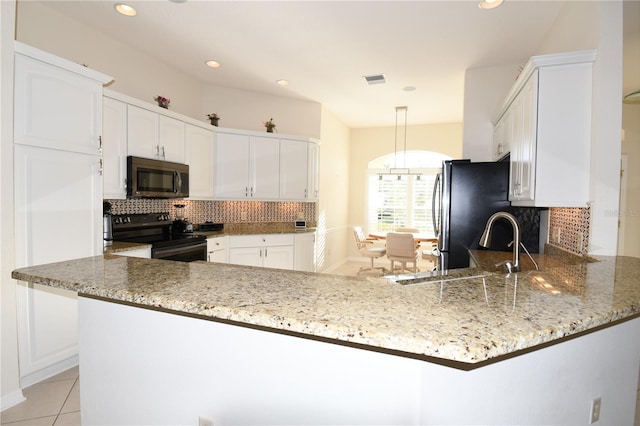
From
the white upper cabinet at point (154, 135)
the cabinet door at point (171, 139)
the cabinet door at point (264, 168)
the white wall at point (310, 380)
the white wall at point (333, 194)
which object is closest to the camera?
the white wall at point (310, 380)

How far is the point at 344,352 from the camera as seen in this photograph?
92 cm

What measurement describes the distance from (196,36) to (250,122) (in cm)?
177

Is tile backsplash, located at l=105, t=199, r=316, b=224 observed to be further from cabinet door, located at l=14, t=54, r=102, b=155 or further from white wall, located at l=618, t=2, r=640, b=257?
white wall, located at l=618, t=2, r=640, b=257

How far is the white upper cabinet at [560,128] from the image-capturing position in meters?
2.05

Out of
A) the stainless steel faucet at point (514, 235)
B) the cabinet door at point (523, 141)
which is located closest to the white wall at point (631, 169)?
the cabinet door at point (523, 141)

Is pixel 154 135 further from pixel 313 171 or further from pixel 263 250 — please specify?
pixel 313 171

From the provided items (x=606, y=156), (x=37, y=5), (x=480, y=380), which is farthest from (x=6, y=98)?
(x=606, y=156)

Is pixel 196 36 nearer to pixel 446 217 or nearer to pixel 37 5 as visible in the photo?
pixel 37 5

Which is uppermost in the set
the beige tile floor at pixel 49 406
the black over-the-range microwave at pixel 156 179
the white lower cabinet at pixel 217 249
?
the black over-the-range microwave at pixel 156 179

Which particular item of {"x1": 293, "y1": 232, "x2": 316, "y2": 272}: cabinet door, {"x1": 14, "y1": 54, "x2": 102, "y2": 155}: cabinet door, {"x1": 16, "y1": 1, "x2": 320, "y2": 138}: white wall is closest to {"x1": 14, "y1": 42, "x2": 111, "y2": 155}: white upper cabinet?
{"x1": 14, "y1": 54, "x2": 102, "y2": 155}: cabinet door

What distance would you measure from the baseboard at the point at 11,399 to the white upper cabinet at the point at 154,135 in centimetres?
205

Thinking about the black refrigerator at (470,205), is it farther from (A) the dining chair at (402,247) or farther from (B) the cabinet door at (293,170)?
(B) the cabinet door at (293,170)

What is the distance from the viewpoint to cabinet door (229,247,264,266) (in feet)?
13.8

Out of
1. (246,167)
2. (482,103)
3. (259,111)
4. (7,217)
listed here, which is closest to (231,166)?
(246,167)
